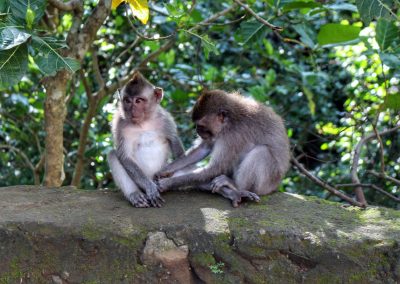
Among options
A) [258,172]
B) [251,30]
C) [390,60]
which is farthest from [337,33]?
[258,172]

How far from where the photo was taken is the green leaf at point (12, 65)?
426cm

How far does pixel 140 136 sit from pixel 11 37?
78.7 inches

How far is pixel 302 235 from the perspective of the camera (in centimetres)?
457

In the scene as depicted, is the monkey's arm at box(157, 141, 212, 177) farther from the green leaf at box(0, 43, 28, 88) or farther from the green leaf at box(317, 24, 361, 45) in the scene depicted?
the green leaf at box(0, 43, 28, 88)

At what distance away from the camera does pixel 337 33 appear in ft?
20.6

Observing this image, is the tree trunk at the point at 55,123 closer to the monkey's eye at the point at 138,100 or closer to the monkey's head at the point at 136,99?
the monkey's head at the point at 136,99

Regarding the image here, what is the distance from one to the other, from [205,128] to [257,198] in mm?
911

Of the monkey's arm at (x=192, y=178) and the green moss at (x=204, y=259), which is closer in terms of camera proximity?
the green moss at (x=204, y=259)

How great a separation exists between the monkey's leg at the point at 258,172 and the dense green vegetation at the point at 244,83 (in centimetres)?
133

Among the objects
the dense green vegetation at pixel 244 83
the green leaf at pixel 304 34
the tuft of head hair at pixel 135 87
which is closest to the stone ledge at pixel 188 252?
the tuft of head hair at pixel 135 87

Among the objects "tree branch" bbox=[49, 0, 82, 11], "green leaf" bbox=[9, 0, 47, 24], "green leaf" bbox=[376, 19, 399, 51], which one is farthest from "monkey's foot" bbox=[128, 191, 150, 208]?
"green leaf" bbox=[376, 19, 399, 51]

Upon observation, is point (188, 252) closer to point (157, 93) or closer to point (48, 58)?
point (48, 58)

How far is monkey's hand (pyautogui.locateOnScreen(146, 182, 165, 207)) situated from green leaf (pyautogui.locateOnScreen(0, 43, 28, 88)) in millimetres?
1572

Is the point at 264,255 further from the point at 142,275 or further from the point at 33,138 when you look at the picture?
the point at 33,138
